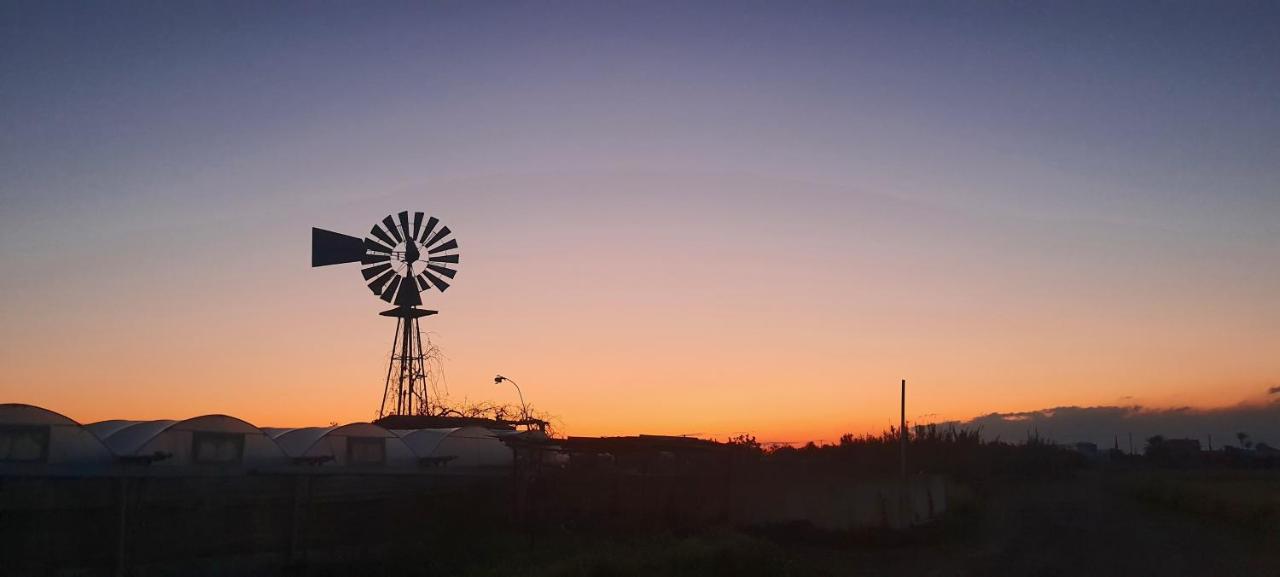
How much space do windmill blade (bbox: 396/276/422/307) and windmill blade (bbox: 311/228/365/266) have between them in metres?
2.64

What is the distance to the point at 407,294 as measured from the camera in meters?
43.6

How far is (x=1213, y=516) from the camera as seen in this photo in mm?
43469

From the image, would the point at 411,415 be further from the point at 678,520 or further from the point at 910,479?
the point at 910,479

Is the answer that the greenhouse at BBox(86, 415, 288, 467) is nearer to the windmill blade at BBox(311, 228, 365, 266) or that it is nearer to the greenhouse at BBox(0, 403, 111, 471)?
the greenhouse at BBox(0, 403, 111, 471)

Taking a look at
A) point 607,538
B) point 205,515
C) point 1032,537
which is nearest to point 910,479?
point 1032,537

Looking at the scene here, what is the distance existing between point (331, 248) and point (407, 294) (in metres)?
3.99

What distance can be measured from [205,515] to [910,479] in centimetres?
2243

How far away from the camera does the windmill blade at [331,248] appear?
133 ft

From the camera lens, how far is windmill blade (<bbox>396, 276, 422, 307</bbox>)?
143 feet

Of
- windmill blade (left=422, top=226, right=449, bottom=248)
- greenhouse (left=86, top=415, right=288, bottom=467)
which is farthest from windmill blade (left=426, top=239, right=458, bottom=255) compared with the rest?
greenhouse (left=86, top=415, right=288, bottom=467)

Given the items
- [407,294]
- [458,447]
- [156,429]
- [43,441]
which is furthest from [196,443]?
[407,294]

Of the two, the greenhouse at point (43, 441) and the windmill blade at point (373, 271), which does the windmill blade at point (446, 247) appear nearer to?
the windmill blade at point (373, 271)

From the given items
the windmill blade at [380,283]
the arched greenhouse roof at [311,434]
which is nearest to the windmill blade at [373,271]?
the windmill blade at [380,283]

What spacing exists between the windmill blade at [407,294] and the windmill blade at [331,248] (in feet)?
8.67
